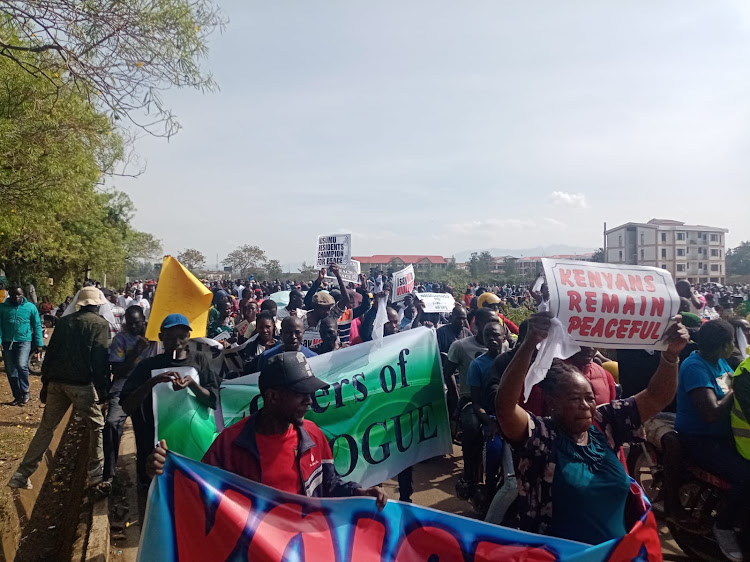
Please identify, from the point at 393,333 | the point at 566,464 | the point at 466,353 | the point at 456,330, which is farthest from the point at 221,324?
the point at 566,464

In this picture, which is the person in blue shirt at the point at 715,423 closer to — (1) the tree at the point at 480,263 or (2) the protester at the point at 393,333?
(2) the protester at the point at 393,333

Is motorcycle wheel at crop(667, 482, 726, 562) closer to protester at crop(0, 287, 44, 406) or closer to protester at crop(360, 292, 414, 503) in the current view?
protester at crop(360, 292, 414, 503)

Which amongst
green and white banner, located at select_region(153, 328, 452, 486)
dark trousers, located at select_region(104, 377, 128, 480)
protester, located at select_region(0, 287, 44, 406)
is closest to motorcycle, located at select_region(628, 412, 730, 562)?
green and white banner, located at select_region(153, 328, 452, 486)

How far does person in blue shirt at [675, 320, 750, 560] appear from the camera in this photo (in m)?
3.89

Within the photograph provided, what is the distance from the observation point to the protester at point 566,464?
2613mm

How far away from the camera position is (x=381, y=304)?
6340 mm

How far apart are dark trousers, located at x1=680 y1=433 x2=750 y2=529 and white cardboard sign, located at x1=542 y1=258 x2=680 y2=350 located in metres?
1.85

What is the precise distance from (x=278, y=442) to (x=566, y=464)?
1370 mm

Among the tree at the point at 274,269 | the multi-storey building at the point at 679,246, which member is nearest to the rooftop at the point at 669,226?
the multi-storey building at the point at 679,246

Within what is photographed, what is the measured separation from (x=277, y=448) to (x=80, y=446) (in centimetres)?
656

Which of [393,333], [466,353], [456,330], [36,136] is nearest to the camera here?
[466,353]

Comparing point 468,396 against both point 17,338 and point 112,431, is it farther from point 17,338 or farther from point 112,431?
point 17,338

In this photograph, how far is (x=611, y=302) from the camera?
2676mm

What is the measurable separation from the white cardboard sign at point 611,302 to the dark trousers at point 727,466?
1849mm
